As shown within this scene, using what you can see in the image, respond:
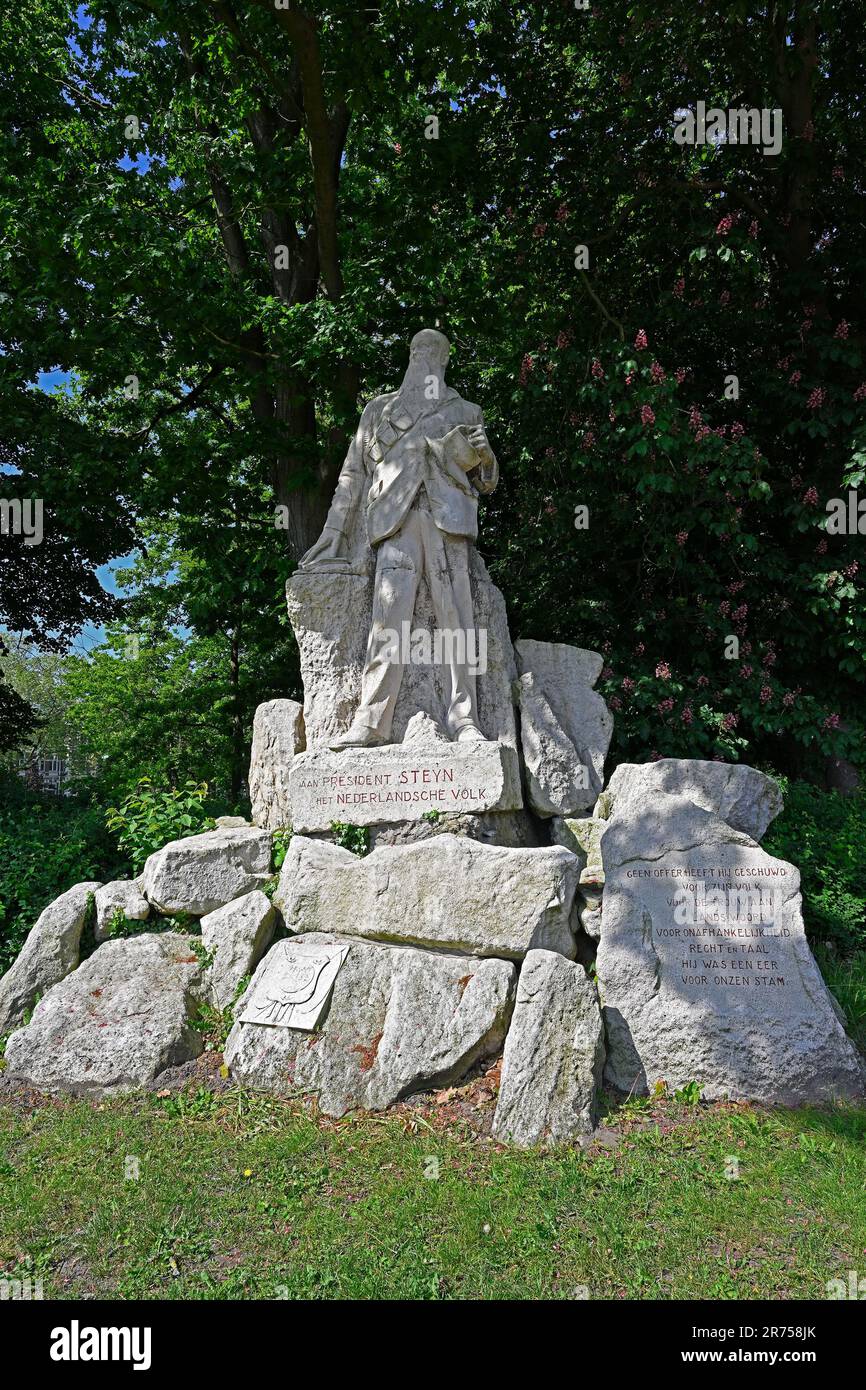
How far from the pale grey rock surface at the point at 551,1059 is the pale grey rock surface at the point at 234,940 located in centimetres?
180

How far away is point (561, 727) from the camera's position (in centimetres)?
655

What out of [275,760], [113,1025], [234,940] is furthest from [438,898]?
[275,760]

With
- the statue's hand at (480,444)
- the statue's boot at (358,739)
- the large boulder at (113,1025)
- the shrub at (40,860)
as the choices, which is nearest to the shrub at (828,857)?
the statue's boot at (358,739)

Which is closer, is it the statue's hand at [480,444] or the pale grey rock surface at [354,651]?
the pale grey rock surface at [354,651]

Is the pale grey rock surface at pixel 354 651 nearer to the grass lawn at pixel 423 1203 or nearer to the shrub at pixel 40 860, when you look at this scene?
the shrub at pixel 40 860

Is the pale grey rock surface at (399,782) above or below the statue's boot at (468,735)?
below

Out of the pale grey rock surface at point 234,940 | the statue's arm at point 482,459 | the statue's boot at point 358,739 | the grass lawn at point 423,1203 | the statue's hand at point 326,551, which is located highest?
the statue's arm at point 482,459

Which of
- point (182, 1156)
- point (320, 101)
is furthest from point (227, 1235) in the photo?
point (320, 101)

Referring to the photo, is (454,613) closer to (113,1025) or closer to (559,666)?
(559,666)

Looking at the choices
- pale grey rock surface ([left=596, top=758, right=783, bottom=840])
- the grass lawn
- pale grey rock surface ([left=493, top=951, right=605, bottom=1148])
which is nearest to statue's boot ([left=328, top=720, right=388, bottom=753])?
pale grey rock surface ([left=596, top=758, right=783, bottom=840])

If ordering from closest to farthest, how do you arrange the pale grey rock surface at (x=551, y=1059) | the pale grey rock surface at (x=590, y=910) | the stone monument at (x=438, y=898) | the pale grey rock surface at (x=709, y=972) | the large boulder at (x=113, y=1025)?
the pale grey rock surface at (x=551, y=1059), the pale grey rock surface at (x=709, y=972), the stone monument at (x=438, y=898), the large boulder at (x=113, y=1025), the pale grey rock surface at (x=590, y=910)

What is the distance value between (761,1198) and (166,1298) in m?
2.20

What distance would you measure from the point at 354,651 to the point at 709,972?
3.33m

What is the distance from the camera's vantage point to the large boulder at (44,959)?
18.1ft
